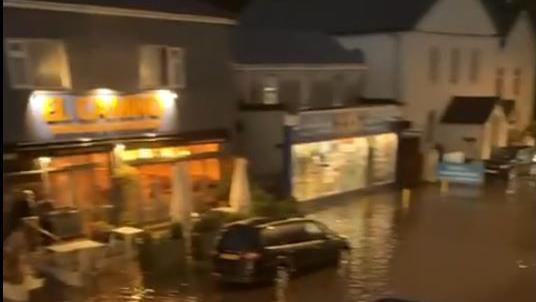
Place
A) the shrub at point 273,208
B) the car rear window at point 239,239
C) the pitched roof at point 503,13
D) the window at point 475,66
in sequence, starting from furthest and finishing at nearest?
the pitched roof at point 503,13, the window at point 475,66, the shrub at point 273,208, the car rear window at point 239,239

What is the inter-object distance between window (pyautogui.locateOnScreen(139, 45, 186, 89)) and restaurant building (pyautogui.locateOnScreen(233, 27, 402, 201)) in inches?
186

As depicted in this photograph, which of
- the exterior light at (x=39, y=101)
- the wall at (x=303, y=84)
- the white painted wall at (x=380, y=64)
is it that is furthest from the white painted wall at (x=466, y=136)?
the exterior light at (x=39, y=101)

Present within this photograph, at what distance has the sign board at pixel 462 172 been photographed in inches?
1323

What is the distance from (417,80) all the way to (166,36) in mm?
17642

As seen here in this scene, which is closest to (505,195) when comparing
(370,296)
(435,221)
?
(435,221)

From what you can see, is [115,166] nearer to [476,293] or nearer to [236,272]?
[236,272]

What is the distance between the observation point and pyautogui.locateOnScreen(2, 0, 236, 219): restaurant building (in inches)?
797

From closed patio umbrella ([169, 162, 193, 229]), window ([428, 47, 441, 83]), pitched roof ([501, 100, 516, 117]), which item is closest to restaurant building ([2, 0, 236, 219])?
closed patio umbrella ([169, 162, 193, 229])

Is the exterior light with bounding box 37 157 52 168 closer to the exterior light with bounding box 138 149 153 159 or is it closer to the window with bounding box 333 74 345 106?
the exterior light with bounding box 138 149 153 159

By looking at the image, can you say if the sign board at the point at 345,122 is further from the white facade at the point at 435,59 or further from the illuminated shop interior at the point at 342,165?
the white facade at the point at 435,59

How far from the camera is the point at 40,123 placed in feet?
67.6

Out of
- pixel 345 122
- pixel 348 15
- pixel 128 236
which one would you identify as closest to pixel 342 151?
pixel 345 122

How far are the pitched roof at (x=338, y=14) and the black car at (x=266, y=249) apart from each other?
21.1 m

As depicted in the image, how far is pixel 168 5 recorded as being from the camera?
2448 cm
